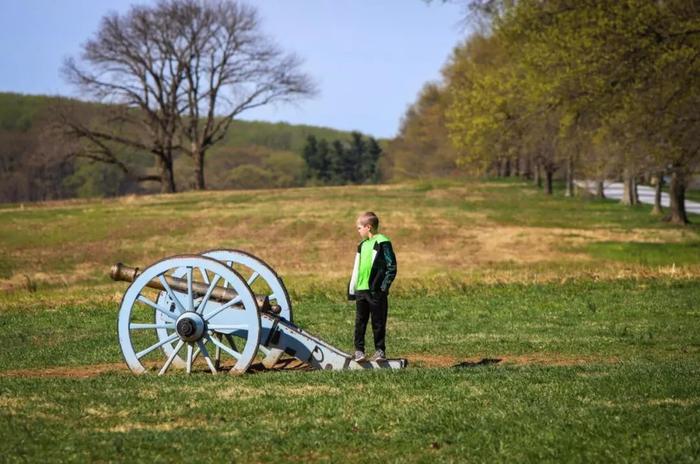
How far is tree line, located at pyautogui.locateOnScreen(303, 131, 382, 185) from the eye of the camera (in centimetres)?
13438

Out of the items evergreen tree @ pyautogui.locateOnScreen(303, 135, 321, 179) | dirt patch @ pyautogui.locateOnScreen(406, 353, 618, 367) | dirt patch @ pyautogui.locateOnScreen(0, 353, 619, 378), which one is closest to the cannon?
dirt patch @ pyautogui.locateOnScreen(0, 353, 619, 378)

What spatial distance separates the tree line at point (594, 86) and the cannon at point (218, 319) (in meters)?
16.3

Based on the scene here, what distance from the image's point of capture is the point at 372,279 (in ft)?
35.9

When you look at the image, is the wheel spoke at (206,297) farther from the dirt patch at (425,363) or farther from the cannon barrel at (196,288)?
the dirt patch at (425,363)

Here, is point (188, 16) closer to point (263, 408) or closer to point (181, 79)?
point (181, 79)

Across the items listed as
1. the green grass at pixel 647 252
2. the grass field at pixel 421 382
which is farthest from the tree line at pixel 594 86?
the grass field at pixel 421 382

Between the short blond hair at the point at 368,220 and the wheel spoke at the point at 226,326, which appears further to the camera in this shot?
the short blond hair at the point at 368,220

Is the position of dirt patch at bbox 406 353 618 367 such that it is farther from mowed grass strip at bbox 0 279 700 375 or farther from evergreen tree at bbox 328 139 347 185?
evergreen tree at bbox 328 139 347 185

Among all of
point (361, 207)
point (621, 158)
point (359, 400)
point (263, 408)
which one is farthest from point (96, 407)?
point (361, 207)

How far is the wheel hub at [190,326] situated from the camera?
10.4m

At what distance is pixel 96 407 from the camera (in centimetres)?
827

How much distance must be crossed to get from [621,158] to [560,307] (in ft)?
48.4

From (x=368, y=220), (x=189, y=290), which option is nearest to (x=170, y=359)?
(x=189, y=290)

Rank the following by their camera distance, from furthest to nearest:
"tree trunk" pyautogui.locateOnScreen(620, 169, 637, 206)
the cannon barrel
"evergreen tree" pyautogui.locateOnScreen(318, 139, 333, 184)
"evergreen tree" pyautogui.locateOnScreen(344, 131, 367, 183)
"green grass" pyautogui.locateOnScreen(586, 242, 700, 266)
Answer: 1. "evergreen tree" pyautogui.locateOnScreen(344, 131, 367, 183)
2. "evergreen tree" pyautogui.locateOnScreen(318, 139, 333, 184)
3. "tree trunk" pyautogui.locateOnScreen(620, 169, 637, 206)
4. "green grass" pyautogui.locateOnScreen(586, 242, 700, 266)
5. the cannon barrel
